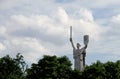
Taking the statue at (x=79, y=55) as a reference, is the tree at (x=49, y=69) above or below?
below

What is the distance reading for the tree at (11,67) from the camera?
57.4 metres

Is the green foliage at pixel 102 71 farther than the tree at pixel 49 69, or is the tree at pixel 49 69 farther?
the tree at pixel 49 69

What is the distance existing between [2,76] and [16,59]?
9.05 feet

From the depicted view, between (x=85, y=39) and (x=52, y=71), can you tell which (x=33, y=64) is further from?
(x=85, y=39)

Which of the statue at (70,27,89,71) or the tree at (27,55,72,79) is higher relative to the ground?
the statue at (70,27,89,71)

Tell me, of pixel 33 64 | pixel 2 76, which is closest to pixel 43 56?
pixel 33 64

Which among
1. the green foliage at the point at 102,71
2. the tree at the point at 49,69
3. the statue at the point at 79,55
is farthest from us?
the statue at the point at 79,55

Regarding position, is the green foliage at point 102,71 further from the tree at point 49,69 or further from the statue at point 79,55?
the statue at point 79,55

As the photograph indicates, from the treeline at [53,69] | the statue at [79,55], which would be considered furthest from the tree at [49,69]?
the statue at [79,55]

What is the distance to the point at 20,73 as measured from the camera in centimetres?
5825

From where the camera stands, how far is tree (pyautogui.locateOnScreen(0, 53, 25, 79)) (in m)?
57.4

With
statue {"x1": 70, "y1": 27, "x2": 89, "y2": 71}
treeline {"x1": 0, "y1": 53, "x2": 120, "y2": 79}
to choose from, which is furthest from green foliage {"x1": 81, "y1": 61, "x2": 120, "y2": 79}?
statue {"x1": 70, "y1": 27, "x2": 89, "y2": 71}

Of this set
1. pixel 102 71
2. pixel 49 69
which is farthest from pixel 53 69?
pixel 102 71

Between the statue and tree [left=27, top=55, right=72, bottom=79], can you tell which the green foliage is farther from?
the statue
